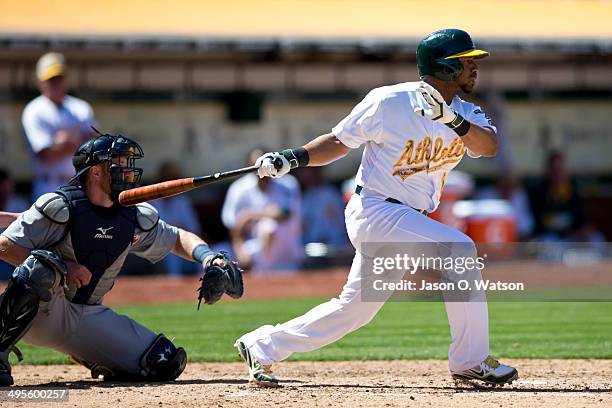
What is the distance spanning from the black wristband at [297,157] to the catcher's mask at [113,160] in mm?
922

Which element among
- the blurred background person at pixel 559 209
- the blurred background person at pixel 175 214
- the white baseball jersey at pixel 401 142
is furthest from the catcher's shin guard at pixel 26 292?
the blurred background person at pixel 559 209

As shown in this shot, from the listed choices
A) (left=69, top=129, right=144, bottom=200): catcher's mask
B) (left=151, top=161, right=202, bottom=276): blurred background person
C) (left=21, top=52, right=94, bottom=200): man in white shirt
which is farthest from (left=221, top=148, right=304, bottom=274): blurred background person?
(left=69, top=129, right=144, bottom=200): catcher's mask

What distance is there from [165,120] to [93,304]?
8.11m

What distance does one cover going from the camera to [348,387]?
6508mm

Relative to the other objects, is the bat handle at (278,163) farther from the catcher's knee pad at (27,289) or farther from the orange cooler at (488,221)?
the orange cooler at (488,221)

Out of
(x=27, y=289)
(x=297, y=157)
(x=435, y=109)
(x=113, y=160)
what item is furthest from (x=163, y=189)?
(x=435, y=109)

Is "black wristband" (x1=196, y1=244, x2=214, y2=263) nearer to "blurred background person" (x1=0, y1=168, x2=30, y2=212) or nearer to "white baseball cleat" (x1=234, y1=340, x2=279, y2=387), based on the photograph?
"white baseball cleat" (x1=234, y1=340, x2=279, y2=387)

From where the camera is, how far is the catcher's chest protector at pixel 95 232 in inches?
258

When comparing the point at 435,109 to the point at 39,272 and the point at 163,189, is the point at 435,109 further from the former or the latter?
the point at 39,272

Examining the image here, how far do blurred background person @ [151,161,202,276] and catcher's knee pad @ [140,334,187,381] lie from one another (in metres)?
7.05

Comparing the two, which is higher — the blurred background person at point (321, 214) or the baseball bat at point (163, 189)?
the baseball bat at point (163, 189)

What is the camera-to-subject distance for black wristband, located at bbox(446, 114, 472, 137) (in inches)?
242

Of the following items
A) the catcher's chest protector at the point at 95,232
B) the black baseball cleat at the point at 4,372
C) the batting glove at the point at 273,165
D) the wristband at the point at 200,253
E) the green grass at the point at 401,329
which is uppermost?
the batting glove at the point at 273,165

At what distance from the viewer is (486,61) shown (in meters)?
16.0
